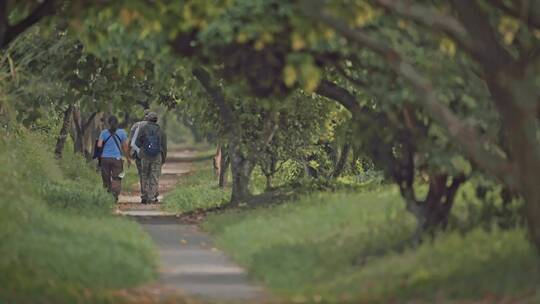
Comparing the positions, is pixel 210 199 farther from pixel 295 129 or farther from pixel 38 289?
pixel 38 289

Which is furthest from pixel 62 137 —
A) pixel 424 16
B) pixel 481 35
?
pixel 424 16

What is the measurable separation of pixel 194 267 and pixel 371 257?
7.76ft

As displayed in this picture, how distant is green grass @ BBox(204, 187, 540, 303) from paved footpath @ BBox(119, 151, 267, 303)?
0.79ft

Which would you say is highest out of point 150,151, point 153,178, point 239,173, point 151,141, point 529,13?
point 529,13

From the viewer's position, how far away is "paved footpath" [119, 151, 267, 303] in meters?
16.2

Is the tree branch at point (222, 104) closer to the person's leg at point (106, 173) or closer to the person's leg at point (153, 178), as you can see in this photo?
the person's leg at point (106, 173)

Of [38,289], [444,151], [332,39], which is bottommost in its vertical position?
[38,289]

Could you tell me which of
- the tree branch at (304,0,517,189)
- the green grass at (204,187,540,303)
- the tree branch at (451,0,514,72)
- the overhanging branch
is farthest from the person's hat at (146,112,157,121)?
the overhanging branch

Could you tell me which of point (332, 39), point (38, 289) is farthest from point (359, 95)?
point (38, 289)

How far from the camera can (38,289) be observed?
15.0m

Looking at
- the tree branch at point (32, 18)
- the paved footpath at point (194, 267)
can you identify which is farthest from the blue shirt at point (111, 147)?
the tree branch at point (32, 18)

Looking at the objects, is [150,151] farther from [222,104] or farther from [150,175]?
[222,104]

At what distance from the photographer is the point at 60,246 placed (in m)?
18.1

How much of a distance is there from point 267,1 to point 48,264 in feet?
12.5
